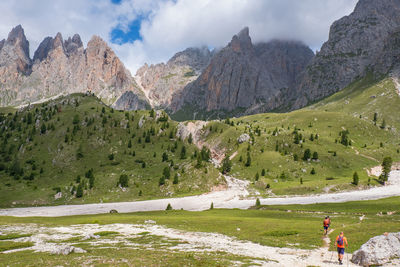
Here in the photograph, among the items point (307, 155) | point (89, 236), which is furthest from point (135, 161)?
point (89, 236)

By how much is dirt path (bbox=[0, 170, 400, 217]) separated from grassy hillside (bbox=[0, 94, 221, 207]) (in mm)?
9943

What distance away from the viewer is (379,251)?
24.8 m

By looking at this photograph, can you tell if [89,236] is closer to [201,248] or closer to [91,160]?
[201,248]

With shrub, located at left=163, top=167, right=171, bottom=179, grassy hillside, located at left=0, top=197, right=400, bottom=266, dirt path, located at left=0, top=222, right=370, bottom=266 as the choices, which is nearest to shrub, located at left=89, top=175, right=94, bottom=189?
shrub, located at left=163, top=167, right=171, bottom=179

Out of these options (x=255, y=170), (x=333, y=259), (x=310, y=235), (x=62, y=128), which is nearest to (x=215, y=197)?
(x=255, y=170)

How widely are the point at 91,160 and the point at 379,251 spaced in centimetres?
15093

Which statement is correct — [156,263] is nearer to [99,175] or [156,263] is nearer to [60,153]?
[99,175]

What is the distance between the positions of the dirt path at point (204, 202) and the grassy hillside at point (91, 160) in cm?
994

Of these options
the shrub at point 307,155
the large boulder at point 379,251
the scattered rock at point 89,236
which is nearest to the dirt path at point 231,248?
the scattered rock at point 89,236

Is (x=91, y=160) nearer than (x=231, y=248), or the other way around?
(x=231, y=248)

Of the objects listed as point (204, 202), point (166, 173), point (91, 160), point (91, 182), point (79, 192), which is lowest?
point (204, 202)

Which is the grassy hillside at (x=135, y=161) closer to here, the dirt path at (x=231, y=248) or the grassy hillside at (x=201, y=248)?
the grassy hillside at (x=201, y=248)

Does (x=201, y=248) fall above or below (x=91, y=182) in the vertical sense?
below

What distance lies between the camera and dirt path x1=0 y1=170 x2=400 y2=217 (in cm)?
9595
